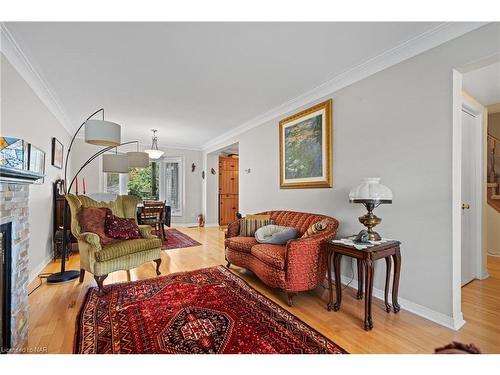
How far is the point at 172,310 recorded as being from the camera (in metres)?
2.00

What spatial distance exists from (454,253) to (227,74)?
8.82ft

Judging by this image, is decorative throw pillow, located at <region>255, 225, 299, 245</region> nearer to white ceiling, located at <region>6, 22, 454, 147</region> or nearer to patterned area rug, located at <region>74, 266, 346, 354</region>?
patterned area rug, located at <region>74, 266, 346, 354</region>

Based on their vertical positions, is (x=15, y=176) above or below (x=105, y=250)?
above

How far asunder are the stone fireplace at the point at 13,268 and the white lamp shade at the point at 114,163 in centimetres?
246

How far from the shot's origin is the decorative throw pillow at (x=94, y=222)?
2.59m

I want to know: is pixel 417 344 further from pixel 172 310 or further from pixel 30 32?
pixel 30 32

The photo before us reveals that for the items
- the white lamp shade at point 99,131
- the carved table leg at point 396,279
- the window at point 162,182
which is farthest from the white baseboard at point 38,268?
the carved table leg at point 396,279

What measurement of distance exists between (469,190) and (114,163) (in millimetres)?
5001

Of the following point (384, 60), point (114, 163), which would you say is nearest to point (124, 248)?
point (114, 163)

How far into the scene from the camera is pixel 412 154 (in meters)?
2.07

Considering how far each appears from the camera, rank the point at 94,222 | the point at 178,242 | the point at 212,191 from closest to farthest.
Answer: the point at 94,222, the point at 178,242, the point at 212,191

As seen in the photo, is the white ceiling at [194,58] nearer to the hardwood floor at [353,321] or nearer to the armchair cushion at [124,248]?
the armchair cushion at [124,248]

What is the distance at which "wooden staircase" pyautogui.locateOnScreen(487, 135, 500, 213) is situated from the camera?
388 cm

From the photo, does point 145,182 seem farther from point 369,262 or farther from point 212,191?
point 369,262
